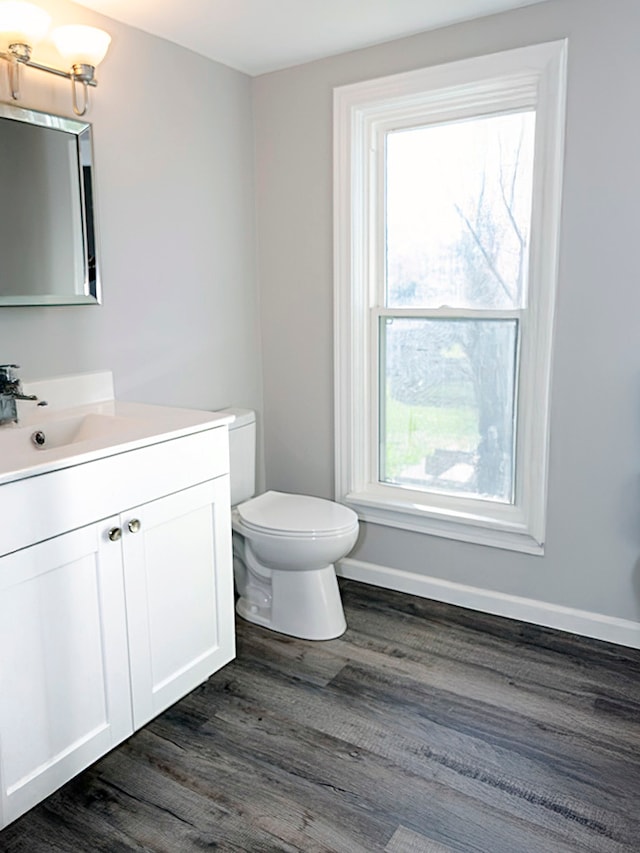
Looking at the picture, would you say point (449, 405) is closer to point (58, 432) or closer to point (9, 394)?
point (58, 432)

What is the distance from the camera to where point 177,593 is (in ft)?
6.72

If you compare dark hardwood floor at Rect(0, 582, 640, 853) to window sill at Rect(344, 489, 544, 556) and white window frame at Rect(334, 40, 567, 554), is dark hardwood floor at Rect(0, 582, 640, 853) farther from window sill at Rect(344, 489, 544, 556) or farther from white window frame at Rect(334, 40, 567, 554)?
white window frame at Rect(334, 40, 567, 554)

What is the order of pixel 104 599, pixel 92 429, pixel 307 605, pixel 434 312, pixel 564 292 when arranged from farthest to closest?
pixel 434 312 < pixel 307 605 < pixel 564 292 < pixel 92 429 < pixel 104 599

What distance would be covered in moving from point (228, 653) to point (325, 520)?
1.84 ft

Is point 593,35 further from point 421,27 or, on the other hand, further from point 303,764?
point 303,764

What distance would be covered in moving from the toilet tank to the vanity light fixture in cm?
122

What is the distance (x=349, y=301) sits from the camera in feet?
9.36

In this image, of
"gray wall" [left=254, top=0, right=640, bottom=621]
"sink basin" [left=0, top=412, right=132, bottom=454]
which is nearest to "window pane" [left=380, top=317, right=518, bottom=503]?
"gray wall" [left=254, top=0, right=640, bottom=621]

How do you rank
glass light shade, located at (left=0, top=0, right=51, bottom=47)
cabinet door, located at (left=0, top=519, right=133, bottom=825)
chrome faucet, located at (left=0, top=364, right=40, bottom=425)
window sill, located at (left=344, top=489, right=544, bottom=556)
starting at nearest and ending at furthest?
cabinet door, located at (left=0, top=519, right=133, bottom=825) → glass light shade, located at (left=0, top=0, right=51, bottom=47) → chrome faucet, located at (left=0, top=364, right=40, bottom=425) → window sill, located at (left=344, top=489, right=544, bottom=556)

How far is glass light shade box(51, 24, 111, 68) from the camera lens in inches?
80.4

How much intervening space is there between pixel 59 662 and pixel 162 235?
5.07ft

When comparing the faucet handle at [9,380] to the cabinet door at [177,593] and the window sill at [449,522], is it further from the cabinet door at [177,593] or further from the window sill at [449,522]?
the window sill at [449,522]

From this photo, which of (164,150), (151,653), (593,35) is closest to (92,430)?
(151,653)

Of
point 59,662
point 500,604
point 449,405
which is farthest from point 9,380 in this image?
point 500,604
